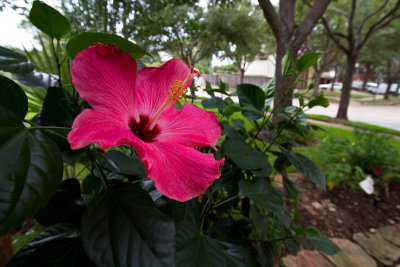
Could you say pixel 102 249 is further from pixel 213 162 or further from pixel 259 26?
pixel 259 26

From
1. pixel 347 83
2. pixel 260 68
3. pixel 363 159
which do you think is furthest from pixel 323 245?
pixel 260 68

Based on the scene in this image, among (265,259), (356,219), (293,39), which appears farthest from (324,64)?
(265,259)

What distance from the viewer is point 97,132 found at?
300 mm

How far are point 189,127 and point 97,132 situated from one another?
18 centimetres

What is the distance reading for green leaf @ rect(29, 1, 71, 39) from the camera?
0.42m

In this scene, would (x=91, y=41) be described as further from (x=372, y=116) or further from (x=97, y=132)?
(x=372, y=116)

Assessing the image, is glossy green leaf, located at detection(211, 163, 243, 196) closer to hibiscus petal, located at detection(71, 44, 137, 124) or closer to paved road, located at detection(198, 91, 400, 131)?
hibiscus petal, located at detection(71, 44, 137, 124)

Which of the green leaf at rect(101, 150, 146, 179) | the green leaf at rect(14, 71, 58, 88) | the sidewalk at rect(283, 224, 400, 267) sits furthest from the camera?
the sidewalk at rect(283, 224, 400, 267)

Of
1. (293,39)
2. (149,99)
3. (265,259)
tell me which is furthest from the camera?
(293,39)

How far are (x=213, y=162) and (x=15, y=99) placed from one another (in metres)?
0.37

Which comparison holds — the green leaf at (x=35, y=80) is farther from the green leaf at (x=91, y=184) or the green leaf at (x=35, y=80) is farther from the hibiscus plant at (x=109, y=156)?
the green leaf at (x=91, y=184)

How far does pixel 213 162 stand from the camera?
37 centimetres

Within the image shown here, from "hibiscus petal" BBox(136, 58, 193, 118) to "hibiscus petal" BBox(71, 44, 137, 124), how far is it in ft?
0.12

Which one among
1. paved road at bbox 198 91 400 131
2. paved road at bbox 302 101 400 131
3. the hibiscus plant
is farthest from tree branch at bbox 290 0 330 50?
paved road at bbox 302 101 400 131
